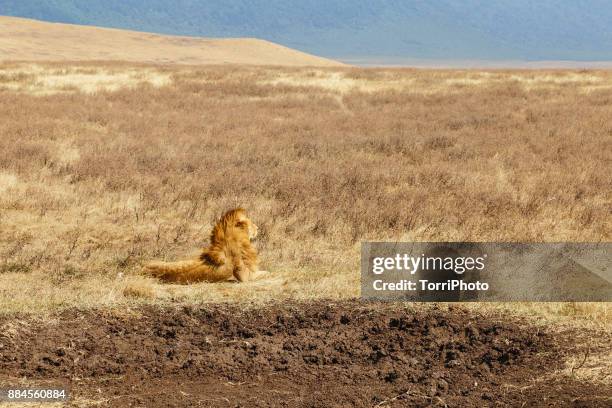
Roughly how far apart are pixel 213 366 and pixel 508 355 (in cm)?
225

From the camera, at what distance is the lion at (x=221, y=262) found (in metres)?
7.55

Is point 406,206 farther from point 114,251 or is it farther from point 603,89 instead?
point 603,89

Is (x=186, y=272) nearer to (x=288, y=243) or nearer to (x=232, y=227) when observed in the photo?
(x=232, y=227)

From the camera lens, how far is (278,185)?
12.2 m

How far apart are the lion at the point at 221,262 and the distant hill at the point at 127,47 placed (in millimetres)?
82066

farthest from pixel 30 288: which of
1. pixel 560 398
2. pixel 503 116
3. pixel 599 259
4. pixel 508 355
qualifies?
pixel 503 116

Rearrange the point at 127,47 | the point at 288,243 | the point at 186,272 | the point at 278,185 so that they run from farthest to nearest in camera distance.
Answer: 1. the point at 127,47
2. the point at 278,185
3. the point at 288,243
4. the point at 186,272

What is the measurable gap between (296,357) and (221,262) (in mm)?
2083

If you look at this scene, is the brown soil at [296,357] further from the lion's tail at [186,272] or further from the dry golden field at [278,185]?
the lion's tail at [186,272]

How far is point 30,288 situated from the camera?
290 inches

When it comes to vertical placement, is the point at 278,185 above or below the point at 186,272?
above

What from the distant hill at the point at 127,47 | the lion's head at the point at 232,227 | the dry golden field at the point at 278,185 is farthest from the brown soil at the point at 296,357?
the distant hill at the point at 127,47

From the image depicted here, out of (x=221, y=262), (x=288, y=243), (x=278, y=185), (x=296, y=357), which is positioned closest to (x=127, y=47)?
(x=278, y=185)

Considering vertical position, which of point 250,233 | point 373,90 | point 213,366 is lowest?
point 213,366
